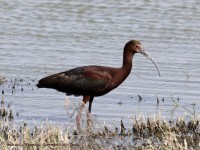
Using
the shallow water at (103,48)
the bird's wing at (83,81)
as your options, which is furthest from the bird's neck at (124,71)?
the shallow water at (103,48)

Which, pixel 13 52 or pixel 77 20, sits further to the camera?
pixel 77 20

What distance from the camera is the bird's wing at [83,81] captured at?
469 inches

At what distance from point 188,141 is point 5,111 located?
2.69 metres

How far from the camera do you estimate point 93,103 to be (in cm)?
1325

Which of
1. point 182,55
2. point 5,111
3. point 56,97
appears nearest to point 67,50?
point 182,55

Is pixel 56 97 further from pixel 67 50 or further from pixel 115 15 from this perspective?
pixel 115 15

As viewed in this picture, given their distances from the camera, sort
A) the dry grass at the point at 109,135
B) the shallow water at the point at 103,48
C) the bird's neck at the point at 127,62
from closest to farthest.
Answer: the dry grass at the point at 109,135, the bird's neck at the point at 127,62, the shallow water at the point at 103,48

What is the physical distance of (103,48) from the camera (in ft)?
57.6

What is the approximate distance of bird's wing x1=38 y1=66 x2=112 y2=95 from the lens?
1191 centimetres

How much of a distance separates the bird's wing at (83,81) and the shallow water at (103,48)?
451 mm

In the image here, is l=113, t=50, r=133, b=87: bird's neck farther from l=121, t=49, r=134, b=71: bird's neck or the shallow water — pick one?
the shallow water

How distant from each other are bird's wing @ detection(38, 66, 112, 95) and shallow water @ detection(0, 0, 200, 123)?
451 millimetres

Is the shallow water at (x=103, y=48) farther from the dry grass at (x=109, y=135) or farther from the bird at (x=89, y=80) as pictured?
the dry grass at (x=109, y=135)

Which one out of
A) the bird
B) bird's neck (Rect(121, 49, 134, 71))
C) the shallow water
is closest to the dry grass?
the bird
